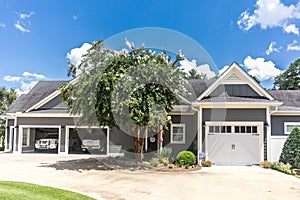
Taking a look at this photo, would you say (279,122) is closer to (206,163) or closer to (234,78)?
(234,78)

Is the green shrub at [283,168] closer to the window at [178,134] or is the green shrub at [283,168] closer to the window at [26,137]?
the window at [178,134]

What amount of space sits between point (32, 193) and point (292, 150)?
45.8 ft

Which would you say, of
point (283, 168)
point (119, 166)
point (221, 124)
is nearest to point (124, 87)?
point (119, 166)

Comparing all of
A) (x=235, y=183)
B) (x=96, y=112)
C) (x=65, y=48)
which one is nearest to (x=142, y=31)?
Answer: (x=96, y=112)

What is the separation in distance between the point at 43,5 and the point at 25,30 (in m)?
3.88

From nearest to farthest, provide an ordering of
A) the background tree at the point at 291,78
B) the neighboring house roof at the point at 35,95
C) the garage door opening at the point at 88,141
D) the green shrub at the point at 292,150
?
the green shrub at the point at 292,150, the garage door opening at the point at 88,141, the neighboring house roof at the point at 35,95, the background tree at the point at 291,78

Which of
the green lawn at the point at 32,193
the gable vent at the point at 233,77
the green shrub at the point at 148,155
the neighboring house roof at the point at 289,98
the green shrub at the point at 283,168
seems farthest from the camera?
the neighboring house roof at the point at 289,98

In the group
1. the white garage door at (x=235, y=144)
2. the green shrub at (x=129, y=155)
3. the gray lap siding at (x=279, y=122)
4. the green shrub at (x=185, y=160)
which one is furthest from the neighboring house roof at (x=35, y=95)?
the gray lap siding at (x=279, y=122)

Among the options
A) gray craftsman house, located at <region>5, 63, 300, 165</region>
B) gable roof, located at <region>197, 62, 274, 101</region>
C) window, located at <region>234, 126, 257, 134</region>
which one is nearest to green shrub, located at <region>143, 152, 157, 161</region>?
→ gray craftsman house, located at <region>5, 63, 300, 165</region>

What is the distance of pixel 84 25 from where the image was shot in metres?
18.8

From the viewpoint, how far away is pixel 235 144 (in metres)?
16.6

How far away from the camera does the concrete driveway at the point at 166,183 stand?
9.04 m

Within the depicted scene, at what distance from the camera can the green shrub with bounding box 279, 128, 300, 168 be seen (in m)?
16.2

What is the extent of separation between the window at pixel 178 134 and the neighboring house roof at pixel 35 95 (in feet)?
40.2
